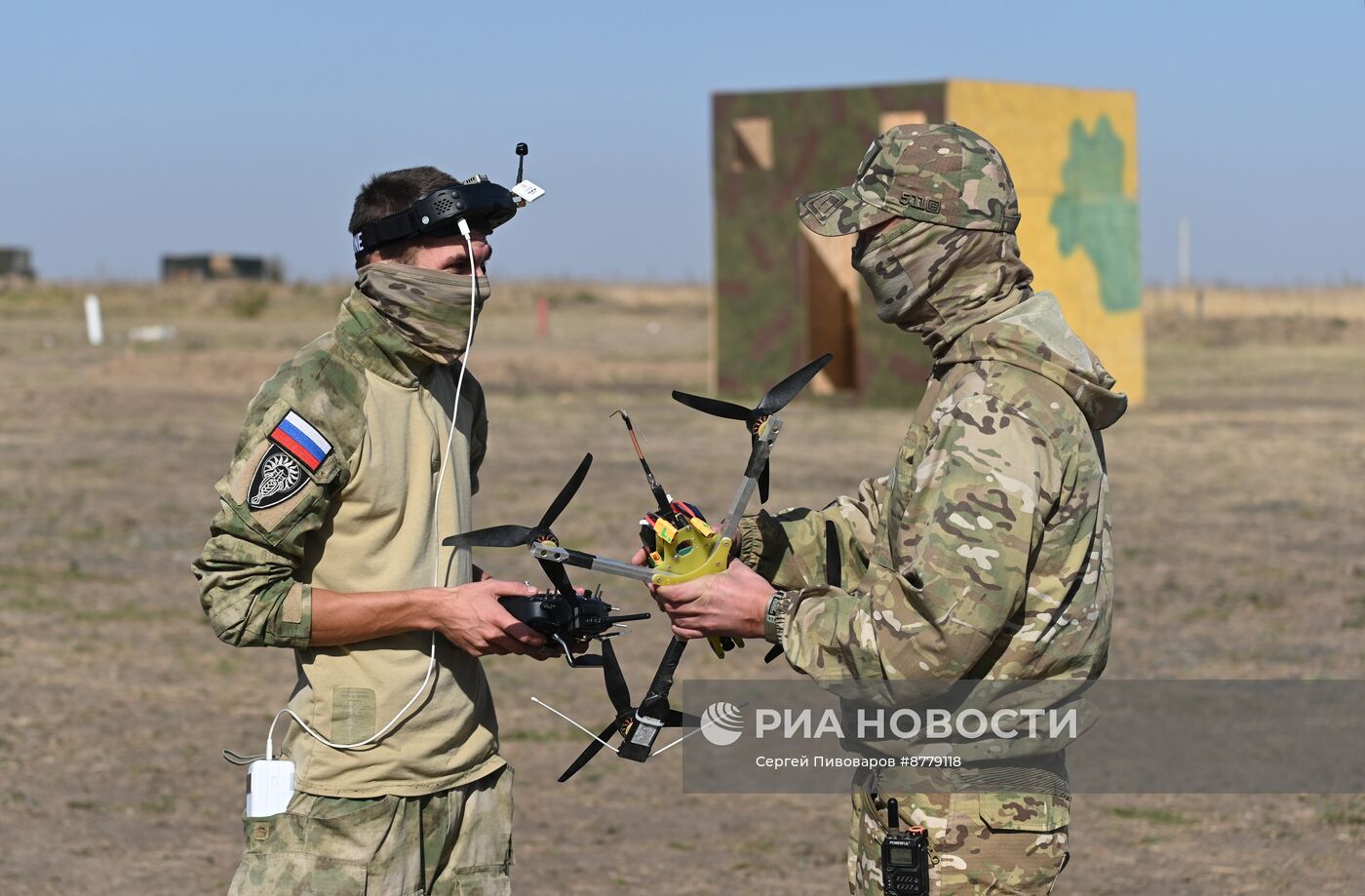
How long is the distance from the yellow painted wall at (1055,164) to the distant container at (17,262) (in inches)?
2209

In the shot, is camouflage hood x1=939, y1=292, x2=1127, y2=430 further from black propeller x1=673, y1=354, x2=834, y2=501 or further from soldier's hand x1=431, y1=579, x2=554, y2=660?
soldier's hand x1=431, y1=579, x2=554, y2=660

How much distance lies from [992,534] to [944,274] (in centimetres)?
63

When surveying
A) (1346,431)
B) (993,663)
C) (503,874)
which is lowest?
(1346,431)

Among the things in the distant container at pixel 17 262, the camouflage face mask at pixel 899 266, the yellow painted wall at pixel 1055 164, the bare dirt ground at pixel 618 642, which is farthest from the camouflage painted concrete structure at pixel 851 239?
the distant container at pixel 17 262

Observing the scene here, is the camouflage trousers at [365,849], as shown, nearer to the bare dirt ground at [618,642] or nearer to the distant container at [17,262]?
the bare dirt ground at [618,642]

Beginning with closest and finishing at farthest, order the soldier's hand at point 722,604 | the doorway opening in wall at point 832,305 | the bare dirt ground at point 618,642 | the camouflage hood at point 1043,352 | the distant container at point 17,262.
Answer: the camouflage hood at point 1043,352 → the soldier's hand at point 722,604 → the bare dirt ground at point 618,642 → the doorway opening in wall at point 832,305 → the distant container at point 17,262

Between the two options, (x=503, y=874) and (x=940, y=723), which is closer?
(x=940, y=723)

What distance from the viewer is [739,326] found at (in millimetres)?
27406

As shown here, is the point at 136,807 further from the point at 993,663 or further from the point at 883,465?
the point at 883,465

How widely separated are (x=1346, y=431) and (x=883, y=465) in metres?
7.54

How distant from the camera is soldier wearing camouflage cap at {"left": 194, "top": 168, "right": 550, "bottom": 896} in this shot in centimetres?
374

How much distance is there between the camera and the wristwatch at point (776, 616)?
3.53m

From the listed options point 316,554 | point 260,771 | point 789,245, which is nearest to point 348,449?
point 316,554

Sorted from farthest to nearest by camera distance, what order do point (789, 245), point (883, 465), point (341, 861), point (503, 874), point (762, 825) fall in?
point (789, 245) < point (883, 465) < point (762, 825) < point (503, 874) < point (341, 861)
